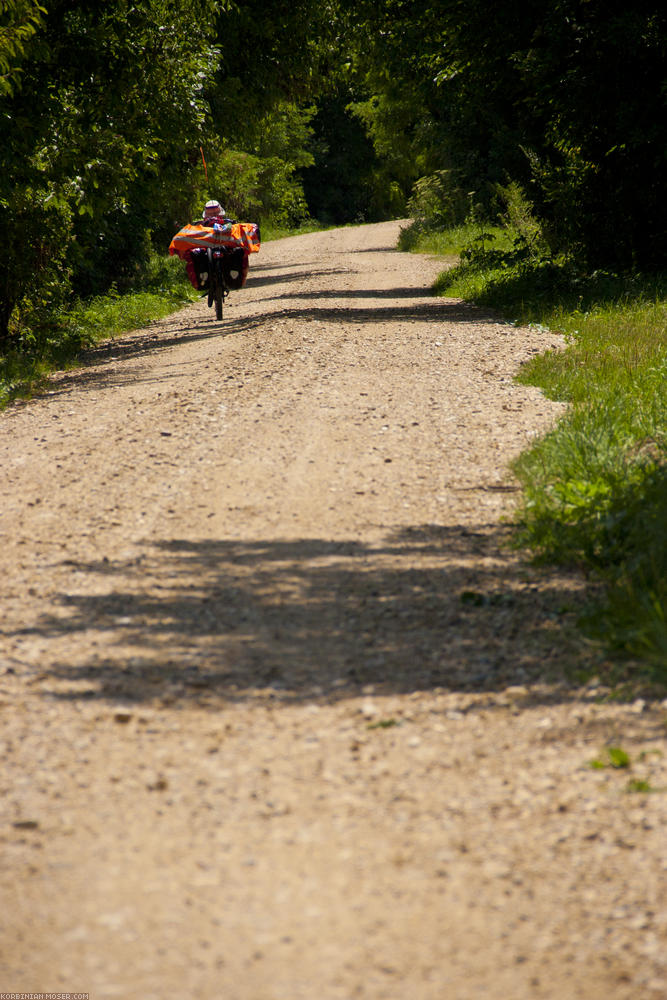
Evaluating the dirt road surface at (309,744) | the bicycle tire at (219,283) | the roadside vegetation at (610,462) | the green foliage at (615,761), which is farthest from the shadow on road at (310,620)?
the bicycle tire at (219,283)

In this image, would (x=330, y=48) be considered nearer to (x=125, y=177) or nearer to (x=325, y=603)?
(x=125, y=177)

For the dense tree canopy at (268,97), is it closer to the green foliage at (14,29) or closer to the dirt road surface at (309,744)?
the green foliage at (14,29)

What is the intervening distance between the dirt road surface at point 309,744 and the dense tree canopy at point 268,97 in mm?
6775

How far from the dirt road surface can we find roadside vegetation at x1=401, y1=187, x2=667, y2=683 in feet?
0.73

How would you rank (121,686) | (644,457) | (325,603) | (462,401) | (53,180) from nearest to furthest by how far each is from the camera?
(121,686), (325,603), (644,457), (462,401), (53,180)

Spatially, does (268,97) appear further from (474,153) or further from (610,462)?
(610,462)

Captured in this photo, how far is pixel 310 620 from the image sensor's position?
4957 mm

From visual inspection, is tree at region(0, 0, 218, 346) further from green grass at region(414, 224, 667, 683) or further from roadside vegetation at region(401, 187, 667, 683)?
green grass at region(414, 224, 667, 683)

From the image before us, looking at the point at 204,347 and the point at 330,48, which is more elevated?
the point at 330,48

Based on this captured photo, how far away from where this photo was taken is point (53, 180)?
48.2 feet

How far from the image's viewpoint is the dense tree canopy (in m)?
14.3

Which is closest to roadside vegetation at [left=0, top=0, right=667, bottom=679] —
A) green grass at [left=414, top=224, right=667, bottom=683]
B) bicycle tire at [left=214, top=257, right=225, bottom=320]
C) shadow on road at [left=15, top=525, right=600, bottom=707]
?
green grass at [left=414, top=224, right=667, bottom=683]

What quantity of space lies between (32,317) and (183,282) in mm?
12343

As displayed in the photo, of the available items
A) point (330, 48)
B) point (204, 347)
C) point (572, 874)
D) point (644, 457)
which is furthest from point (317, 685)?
point (330, 48)
